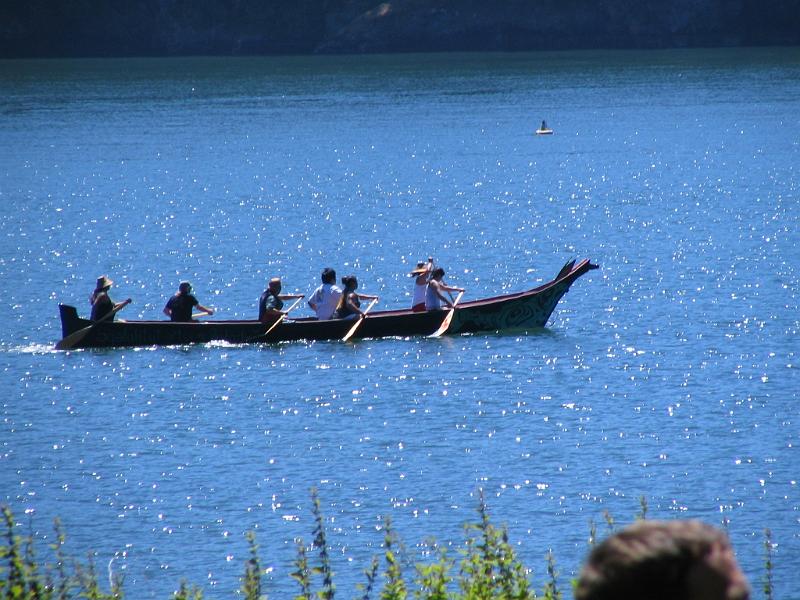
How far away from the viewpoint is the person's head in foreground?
321cm

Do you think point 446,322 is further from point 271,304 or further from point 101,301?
point 101,301

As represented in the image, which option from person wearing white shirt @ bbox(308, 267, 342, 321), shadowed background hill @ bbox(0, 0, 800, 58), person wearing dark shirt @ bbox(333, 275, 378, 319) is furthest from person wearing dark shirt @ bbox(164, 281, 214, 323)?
shadowed background hill @ bbox(0, 0, 800, 58)

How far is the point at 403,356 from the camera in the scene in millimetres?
27578

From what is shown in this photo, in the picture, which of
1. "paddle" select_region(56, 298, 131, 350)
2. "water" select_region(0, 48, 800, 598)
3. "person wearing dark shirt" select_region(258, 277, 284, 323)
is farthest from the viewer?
"paddle" select_region(56, 298, 131, 350)

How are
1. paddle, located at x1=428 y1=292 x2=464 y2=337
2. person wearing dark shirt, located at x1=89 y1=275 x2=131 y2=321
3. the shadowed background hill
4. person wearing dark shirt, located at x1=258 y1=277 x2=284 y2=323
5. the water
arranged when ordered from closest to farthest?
the water, person wearing dark shirt, located at x1=258 y1=277 x2=284 y2=323, person wearing dark shirt, located at x1=89 y1=275 x2=131 y2=321, paddle, located at x1=428 y1=292 x2=464 y2=337, the shadowed background hill

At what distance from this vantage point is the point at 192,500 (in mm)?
18922

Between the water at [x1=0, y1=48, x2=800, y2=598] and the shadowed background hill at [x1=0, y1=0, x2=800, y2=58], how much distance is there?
1995 inches

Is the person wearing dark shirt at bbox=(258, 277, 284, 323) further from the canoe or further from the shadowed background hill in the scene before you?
the shadowed background hill

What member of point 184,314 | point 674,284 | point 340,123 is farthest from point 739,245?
point 340,123

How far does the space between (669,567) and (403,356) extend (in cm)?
2435

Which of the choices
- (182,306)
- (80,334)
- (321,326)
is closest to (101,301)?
(80,334)

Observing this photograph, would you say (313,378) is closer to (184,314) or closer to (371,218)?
(184,314)

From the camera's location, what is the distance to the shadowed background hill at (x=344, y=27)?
130875mm

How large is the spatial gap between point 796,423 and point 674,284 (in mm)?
13571
